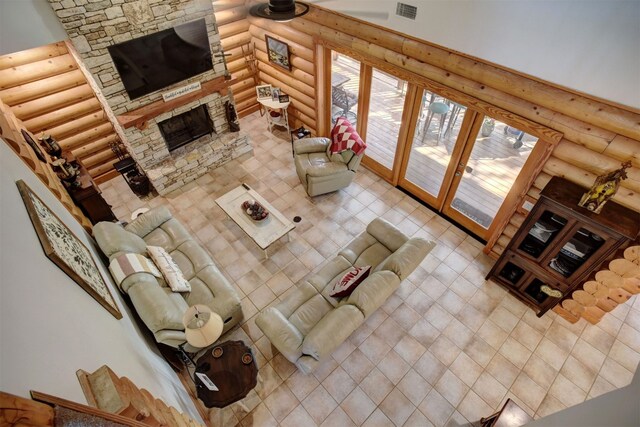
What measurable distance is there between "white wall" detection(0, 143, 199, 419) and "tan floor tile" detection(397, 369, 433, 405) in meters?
A: 2.46

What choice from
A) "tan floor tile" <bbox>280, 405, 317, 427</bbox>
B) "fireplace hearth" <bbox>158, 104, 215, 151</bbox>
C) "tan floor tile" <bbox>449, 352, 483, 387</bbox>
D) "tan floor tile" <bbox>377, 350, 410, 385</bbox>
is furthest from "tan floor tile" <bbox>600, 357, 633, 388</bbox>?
"fireplace hearth" <bbox>158, 104, 215, 151</bbox>

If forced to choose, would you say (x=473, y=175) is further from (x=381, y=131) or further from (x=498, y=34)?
(x=498, y=34)

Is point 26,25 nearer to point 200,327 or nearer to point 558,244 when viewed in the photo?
point 200,327

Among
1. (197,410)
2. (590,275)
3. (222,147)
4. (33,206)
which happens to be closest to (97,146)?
(222,147)

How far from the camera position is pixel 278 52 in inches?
251

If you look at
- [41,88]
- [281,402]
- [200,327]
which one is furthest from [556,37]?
[41,88]

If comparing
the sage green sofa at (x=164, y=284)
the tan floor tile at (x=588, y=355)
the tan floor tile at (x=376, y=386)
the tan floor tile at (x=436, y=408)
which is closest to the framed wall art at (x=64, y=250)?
the sage green sofa at (x=164, y=284)

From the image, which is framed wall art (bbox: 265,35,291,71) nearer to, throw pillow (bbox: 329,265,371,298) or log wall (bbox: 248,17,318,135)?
log wall (bbox: 248,17,318,135)

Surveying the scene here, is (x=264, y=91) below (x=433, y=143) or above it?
above

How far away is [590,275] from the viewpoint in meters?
3.82

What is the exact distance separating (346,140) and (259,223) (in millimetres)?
1937

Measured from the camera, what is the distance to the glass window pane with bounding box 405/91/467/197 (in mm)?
5719

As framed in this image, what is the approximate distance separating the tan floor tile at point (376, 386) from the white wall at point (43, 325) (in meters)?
2.07

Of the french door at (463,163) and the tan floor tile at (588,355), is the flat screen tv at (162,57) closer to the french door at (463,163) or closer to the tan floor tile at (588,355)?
the french door at (463,163)
